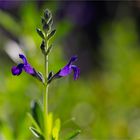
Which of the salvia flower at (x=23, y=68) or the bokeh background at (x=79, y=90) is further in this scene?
the bokeh background at (x=79, y=90)

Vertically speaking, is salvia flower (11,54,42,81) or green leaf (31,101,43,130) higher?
salvia flower (11,54,42,81)

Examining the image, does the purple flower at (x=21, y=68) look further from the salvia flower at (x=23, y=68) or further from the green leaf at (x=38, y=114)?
the green leaf at (x=38, y=114)

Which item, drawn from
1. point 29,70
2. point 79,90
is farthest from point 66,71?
point 79,90

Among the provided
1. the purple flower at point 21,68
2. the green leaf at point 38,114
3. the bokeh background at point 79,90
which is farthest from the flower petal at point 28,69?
the bokeh background at point 79,90

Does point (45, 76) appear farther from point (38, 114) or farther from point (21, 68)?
point (38, 114)

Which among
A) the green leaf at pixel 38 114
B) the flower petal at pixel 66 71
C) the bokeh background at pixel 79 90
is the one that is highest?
the bokeh background at pixel 79 90

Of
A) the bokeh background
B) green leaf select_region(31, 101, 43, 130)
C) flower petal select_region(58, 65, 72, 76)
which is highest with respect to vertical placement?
the bokeh background

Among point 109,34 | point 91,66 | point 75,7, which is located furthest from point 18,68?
point 75,7

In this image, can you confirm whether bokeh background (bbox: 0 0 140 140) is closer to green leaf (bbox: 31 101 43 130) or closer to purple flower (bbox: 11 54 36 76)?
green leaf (bbox: 31 101 43 130)

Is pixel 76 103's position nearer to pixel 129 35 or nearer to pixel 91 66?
pixel 129 35

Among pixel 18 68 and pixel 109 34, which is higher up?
pixel 109 34

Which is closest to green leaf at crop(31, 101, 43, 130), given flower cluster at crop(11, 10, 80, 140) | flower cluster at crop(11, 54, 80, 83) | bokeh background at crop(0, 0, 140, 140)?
flower cluster at crop(11, 10, 80, 140)
